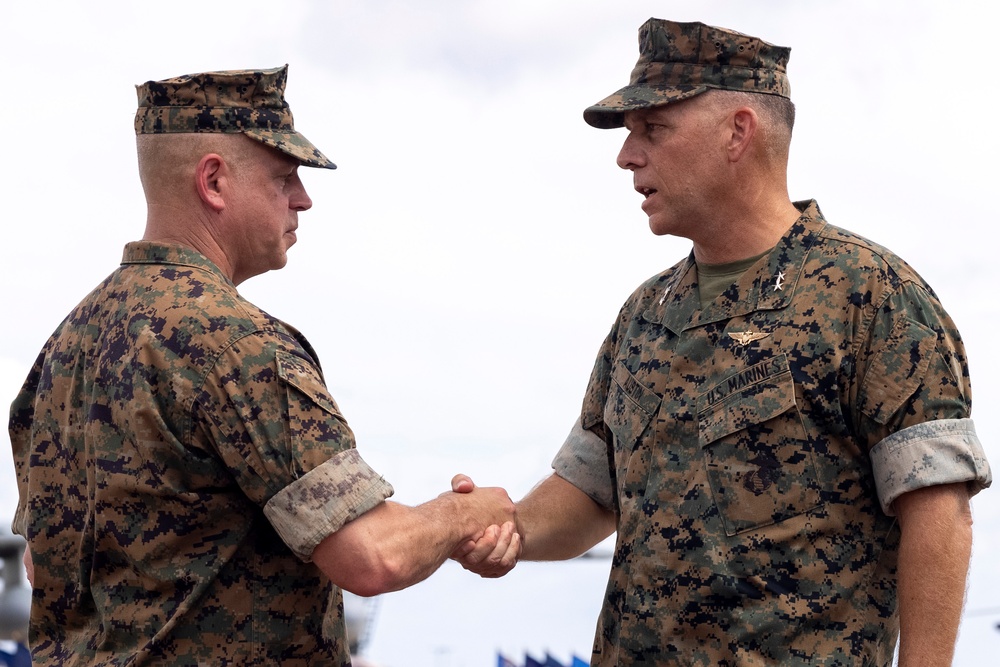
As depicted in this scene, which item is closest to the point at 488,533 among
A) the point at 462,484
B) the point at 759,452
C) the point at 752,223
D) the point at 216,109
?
the point at 462,484

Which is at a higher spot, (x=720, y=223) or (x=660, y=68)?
(x=660, y=68)

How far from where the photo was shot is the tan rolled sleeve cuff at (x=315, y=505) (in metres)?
4.07

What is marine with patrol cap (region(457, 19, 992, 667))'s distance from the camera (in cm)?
430

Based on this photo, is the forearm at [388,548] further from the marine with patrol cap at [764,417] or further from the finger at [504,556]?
the marine with patrol cap at [764,417]

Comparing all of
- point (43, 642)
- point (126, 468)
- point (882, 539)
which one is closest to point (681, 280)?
point (882, 539)

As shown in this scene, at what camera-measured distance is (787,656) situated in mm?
4395

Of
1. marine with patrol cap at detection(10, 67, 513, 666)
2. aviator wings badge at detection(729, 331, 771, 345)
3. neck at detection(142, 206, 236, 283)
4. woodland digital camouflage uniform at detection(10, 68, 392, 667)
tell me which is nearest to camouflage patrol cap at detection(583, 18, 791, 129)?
aviator wings badge at detection(729, 331, 771, 345)

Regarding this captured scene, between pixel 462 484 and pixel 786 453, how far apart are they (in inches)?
63.2

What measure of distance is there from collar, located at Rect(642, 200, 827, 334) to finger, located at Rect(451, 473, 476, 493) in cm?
119

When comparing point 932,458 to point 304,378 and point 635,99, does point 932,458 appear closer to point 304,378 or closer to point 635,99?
point 635,99

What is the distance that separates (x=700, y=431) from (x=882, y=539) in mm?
763

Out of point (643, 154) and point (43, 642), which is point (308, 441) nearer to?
point (43, 642)

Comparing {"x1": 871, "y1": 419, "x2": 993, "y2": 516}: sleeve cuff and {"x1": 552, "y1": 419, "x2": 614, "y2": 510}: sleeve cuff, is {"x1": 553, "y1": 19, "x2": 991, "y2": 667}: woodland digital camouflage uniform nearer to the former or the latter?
{"x1": 871, "y1": 419, "x2": 993, "y2": 516}: sleeve cuff

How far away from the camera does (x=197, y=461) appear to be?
4.11 metres
